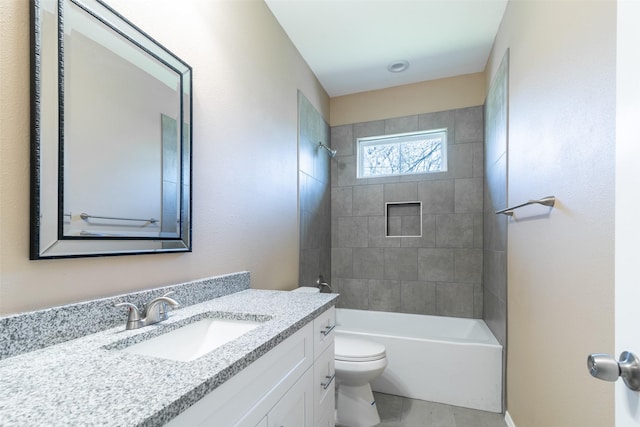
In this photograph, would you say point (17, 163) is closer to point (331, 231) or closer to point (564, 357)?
point (564, 357)

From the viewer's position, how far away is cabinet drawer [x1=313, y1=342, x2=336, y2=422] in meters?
1.19

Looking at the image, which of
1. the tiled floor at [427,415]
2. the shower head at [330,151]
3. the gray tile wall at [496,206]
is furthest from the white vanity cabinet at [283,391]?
the shower head at [330,151]

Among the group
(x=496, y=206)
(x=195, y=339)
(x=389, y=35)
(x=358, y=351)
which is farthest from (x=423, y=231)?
(x=195, y=339)

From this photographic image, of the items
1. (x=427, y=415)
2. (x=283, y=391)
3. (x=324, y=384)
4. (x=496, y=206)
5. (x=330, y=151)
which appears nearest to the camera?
(x=283, y=391)

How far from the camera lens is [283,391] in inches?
36.1

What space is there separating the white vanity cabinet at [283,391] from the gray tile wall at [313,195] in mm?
1138

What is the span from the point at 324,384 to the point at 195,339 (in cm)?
59

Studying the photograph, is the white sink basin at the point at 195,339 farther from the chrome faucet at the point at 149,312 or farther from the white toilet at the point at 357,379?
the white toilet at the point at 357,379

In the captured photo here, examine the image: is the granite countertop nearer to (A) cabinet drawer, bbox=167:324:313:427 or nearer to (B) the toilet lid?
(A) cabinet drawer, bbox=167:324:313:427

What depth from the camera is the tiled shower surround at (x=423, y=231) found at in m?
2.78

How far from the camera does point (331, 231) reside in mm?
3250

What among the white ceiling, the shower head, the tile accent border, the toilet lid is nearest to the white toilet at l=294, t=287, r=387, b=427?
the toilet lid

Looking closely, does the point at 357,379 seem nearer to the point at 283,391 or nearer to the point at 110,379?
the point at 283,391

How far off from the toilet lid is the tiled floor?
0.46m
